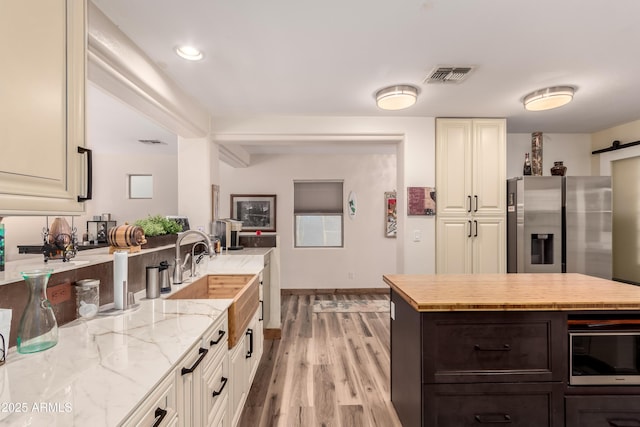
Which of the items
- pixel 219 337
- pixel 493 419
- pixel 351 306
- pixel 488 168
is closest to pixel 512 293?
pixel 493 419

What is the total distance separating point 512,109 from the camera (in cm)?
322

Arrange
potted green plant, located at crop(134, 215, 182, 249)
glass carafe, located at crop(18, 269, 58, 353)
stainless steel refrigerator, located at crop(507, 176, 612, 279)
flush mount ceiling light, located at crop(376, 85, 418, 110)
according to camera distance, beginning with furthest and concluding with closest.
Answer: stainless steel refrigerator, located at crop(507, 176, 612, 279), flush mount ceiling light, located at crop(376, 85, 418, 110), potted green plant, located at crop(134, 215, 182, 249), glass carafe, located at crop(18, 269, 58, 353)

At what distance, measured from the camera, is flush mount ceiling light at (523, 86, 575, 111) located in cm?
265

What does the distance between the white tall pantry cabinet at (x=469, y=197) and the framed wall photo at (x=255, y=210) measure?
3048mm

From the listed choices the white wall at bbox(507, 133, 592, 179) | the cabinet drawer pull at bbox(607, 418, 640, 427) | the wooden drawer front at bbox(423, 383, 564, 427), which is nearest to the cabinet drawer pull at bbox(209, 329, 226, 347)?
the wooden drawer front at bbox(423, 383, 564, 427)

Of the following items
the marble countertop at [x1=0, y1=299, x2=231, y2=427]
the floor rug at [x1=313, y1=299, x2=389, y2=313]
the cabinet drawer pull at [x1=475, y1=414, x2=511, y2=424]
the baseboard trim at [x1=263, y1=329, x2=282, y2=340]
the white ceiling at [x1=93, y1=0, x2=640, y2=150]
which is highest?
the white ceiling at [x1=93, y1=0, x2=640, y2=150]

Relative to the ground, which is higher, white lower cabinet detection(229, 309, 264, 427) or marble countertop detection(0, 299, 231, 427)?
marble countertop detection(0, 299, 231, 427)

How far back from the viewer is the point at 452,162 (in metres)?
3.43

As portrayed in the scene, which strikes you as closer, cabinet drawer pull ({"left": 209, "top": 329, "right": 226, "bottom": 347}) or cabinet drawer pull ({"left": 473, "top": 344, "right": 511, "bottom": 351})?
cabinet drawer pull ({"left": 209, "top": 329, "right": 226, "bottom": 347})

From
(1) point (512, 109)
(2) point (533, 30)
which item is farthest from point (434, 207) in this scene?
(2) point (533, 30)

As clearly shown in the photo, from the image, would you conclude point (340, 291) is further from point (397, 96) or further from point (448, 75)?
point (448, 75)

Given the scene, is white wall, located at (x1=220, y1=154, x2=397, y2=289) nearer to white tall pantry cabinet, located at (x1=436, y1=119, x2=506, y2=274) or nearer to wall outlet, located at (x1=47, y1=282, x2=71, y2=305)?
white tall pantry cabinet, located at (x1=436, y1=119, x2=506, y2=274)

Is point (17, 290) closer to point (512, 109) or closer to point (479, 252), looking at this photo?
point (479, 252)

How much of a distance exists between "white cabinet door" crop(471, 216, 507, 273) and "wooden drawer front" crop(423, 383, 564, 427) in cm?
203
